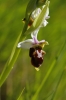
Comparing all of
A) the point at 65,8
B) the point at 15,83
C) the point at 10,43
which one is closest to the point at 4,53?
the point at 10,43

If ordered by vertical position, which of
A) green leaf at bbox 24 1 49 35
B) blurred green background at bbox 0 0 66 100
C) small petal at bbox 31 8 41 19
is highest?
small petal at bbox 31 8 41 19

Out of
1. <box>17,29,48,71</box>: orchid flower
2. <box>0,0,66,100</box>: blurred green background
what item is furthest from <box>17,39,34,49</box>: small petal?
<box>0,0,66,100</box>: blurred green background

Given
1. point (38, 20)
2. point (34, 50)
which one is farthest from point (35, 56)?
point (38, 20)

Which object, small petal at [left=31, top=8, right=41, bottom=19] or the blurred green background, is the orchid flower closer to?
small petal at [left=31, top=8, right=41, bottom=19]

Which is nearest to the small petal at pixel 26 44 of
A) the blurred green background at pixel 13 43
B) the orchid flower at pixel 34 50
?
the orchid flower at pixel 34 50

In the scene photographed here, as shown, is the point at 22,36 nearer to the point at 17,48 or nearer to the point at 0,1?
the point at 17,48

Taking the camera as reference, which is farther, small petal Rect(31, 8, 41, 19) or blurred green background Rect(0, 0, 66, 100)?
blurred green background Rect(0, 0, 66, 100)

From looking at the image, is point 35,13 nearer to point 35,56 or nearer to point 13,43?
point 35,56

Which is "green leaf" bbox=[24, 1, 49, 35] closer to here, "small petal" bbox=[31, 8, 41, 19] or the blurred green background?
"small petal" bbox=[31, 8, 41, 19]

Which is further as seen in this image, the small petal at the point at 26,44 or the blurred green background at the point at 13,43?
the blurred green background at the point at 13,43

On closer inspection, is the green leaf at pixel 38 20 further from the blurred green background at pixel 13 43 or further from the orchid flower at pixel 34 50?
the blurred green background at pixel 13 43

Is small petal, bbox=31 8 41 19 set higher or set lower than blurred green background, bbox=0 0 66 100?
higher
